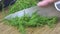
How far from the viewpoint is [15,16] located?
3199 millimetres

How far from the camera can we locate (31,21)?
291 cm

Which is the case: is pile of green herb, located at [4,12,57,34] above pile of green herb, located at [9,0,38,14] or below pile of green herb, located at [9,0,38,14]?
below

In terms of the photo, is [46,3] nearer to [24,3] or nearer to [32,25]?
[32,25]

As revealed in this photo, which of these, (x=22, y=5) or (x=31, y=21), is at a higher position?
(x=22, y=5)

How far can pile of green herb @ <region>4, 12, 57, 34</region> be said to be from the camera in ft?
9.33

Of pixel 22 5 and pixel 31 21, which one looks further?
pixel 22 5

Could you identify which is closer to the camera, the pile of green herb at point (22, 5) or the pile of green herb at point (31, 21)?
the pile of green herb at point (31, 21)

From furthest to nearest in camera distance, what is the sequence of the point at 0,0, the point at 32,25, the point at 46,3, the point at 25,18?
the point at 0,0, the point at 25,18, the point at 32,25, the point at 46,3

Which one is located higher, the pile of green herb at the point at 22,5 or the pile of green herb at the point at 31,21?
the pile of green herb at the point at 22,5

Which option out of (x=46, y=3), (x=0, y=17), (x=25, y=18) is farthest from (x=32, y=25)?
(x=46, y=3)

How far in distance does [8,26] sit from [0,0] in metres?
1.16

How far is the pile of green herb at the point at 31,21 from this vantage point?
2.84 metres

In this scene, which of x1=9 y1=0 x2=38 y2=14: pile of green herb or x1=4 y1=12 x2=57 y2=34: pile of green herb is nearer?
x1=4 y1=12 x2=57 y2=34: pile of green herb

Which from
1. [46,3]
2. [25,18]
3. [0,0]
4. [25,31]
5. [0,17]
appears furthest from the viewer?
[0,0]
